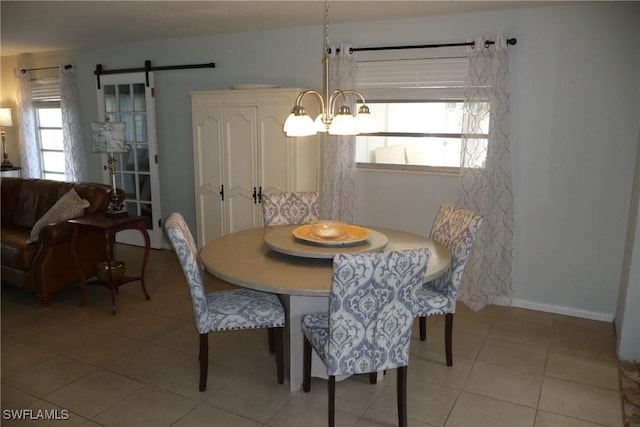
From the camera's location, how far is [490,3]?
11.1 ft

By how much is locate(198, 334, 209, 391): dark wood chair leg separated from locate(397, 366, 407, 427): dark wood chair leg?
104 cm

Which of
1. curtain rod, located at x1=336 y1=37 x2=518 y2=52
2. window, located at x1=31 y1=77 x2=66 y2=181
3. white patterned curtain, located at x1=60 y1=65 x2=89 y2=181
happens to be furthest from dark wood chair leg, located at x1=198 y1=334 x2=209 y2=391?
window, located at x1=31 y1=77 x2=66 y2=181

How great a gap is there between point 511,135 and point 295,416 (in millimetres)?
2623

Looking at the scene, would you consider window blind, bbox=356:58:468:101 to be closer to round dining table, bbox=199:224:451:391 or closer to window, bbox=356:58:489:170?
window, bbox=356:58:489:170

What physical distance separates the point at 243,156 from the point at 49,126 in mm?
3628

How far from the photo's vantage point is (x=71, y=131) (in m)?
5.96

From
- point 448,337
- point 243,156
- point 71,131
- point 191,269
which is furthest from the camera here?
point 71,131

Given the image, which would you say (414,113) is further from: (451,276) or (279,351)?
(279,351)

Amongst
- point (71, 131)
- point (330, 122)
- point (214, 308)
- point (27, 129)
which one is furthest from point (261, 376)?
point (27, 129)

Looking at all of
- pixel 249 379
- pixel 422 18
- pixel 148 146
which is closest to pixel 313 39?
pixel 422 18

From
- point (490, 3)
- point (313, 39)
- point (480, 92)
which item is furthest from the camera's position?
point (313, 39)

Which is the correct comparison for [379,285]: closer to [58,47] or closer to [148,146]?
[148,146]

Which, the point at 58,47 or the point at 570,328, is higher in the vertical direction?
the point at 58,47

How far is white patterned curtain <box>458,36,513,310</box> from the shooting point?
362 cm
